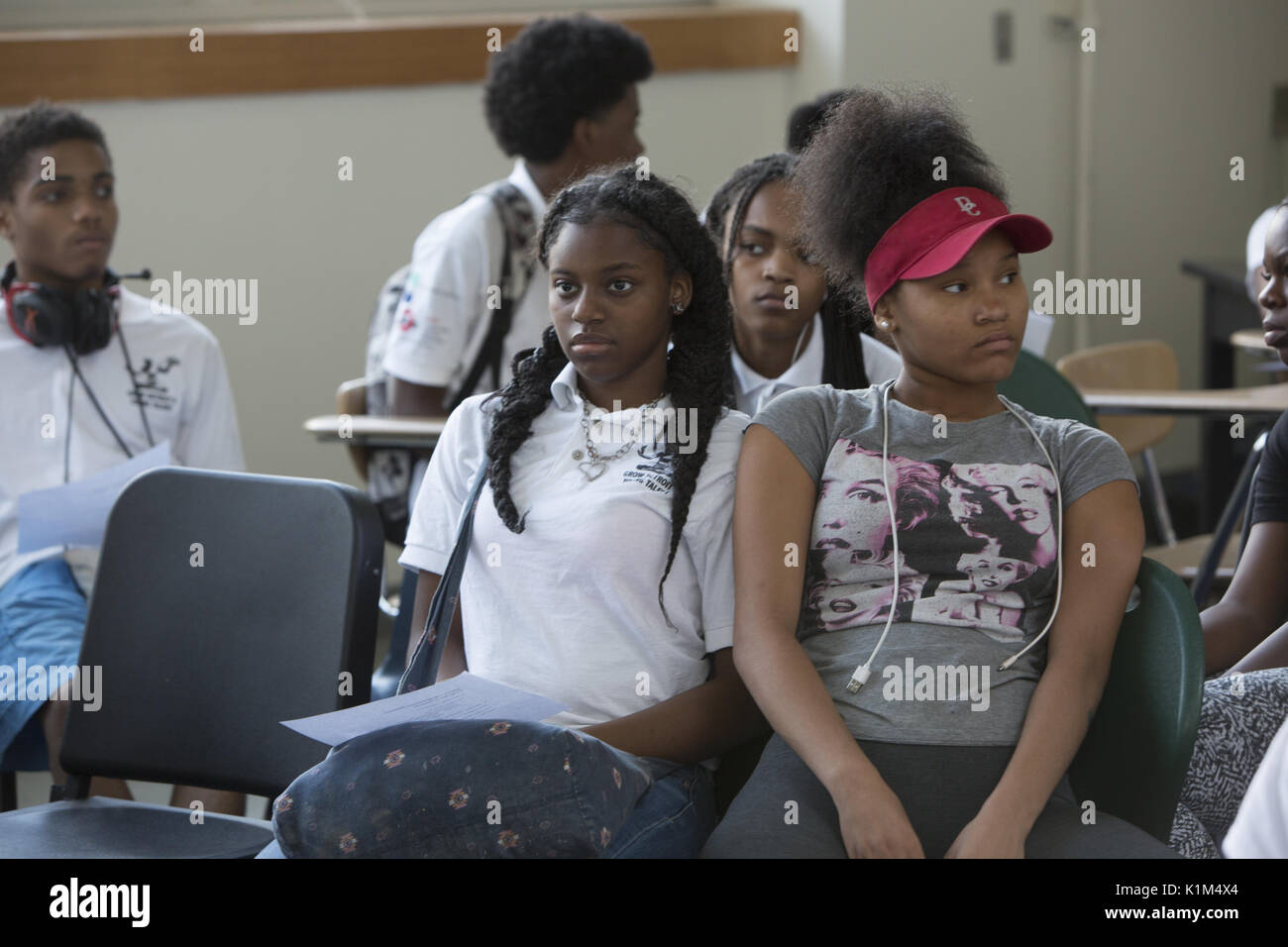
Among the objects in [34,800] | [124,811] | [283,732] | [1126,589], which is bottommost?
[34,800]

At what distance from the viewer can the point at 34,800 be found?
9.46ft

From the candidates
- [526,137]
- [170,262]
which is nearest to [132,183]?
[170,262]

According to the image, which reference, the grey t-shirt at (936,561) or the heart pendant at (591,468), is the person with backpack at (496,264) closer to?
the heart pendant at (591,468)

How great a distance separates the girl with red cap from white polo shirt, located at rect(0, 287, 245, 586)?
1.31m

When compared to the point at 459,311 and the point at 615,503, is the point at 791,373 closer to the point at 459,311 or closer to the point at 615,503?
the point at 615,503

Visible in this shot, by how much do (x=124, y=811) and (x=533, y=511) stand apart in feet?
2.35

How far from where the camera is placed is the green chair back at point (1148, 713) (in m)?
1.40

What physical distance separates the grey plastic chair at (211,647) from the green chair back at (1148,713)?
2.84ft

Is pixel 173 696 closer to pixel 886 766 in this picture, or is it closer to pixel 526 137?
pixel 886 766

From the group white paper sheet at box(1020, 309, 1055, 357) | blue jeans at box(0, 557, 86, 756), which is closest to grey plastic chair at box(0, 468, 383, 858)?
blue jeans at box(0, 557, 86, 756)

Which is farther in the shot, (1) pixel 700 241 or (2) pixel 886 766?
(1) pixel 700 241

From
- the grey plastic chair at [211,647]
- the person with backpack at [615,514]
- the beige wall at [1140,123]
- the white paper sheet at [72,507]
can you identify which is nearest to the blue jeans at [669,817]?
the person with backpack at [615,514]

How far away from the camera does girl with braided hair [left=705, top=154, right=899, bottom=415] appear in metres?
2.04

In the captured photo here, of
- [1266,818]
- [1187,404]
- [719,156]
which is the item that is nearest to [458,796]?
[1266,818]
